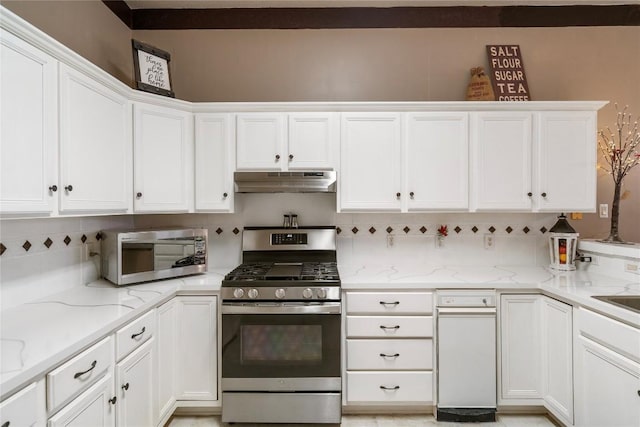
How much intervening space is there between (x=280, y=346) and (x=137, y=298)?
88 centimetres

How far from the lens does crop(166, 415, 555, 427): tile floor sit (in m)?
2.29

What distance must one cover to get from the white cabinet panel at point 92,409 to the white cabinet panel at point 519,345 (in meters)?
2.26

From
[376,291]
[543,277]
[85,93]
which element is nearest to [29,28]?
[85,93]

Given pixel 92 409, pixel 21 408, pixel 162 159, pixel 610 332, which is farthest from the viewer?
pixel 162 159

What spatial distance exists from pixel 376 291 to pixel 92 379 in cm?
159

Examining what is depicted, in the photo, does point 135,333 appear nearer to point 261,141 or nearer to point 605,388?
point 261,141

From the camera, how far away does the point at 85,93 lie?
183 cm

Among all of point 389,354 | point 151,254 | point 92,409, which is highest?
point 151,254

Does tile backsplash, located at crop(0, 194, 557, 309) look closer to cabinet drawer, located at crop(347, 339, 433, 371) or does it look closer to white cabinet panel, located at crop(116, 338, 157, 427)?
cabinet drawer, located at crop(347, 339, 433, 371)

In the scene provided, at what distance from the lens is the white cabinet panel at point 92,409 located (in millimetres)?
1294

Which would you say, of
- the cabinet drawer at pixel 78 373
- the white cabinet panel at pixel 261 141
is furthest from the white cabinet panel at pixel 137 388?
the white cabinet panel at pixel 261 141

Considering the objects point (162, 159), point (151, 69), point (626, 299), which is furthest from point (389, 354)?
point (151, 69)

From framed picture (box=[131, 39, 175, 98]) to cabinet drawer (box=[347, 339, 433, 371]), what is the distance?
2174mm

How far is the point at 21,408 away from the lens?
1.10 metres
